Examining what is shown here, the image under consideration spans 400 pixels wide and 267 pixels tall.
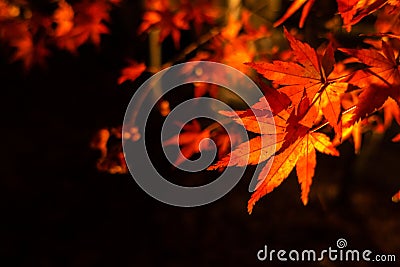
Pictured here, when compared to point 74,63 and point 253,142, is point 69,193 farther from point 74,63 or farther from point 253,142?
point 253,142

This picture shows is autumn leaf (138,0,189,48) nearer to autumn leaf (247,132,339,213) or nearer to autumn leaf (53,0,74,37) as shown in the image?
autumn leaf (53,0,74,37)

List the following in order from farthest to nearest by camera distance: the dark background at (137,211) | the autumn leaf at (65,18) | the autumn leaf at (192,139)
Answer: the dark background at (137,211) → the autumn leaf at (65,18) → the autumn leaf at (192,139)

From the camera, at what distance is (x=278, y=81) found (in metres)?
1.33

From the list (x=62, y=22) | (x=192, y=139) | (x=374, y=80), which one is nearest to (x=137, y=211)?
(x=192, y=139)

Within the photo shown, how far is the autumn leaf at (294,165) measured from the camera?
1.32m

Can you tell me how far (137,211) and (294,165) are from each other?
103 inches

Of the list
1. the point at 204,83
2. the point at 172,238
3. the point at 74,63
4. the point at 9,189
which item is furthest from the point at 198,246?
the point at 74,63

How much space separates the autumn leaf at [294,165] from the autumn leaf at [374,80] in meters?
0.26

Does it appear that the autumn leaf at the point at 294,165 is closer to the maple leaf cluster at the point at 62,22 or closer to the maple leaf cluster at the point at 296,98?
the maple leaf cluster at the point at 296,98

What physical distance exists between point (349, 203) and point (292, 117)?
3072mm

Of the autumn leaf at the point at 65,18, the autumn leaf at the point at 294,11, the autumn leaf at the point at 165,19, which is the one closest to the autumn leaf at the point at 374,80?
the autumn leaf at the point at 294,11

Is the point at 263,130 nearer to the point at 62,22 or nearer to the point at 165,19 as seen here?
the point at 165,19

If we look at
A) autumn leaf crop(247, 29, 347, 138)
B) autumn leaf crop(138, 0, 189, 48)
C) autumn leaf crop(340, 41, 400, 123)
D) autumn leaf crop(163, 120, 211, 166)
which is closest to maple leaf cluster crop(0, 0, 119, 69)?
autumn leaf crop(138, 0, 189, 48)

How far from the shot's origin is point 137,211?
378cm
